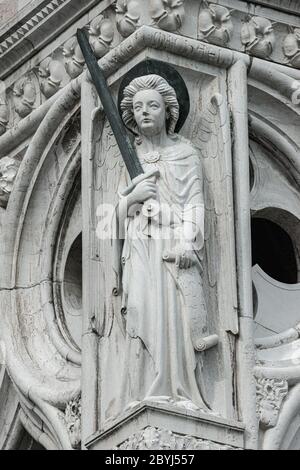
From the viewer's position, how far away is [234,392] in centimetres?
2155

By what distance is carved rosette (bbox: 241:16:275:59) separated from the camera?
22.9m

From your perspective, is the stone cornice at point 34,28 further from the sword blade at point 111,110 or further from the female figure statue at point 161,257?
the female figure statue at point 161,257

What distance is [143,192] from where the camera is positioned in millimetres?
21844

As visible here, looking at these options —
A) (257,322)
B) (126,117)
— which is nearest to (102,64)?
(126,117)

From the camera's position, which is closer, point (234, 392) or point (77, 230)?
point (234, 392)

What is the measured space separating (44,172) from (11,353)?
147 cm

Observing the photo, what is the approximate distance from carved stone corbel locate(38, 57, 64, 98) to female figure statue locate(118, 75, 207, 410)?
3.72 feet

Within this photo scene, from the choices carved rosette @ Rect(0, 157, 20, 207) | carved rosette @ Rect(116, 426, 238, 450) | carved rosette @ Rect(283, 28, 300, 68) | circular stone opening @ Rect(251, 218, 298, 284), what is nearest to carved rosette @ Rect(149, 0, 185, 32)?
carved rosette @ Rect(283, 28, 300, 68)

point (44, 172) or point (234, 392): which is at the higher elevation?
point (44, 172)

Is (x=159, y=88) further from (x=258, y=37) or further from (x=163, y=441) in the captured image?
(x=163, y=441)

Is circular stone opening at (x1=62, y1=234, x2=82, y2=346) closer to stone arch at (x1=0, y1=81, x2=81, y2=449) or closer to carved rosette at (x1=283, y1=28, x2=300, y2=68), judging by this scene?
stone arch at (x1=0, y1=81, x2=81, y2=449)

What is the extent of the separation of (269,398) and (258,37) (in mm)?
2983

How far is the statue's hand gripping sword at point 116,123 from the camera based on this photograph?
72.1 ft

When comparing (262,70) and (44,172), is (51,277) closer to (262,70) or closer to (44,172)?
(44,172)
